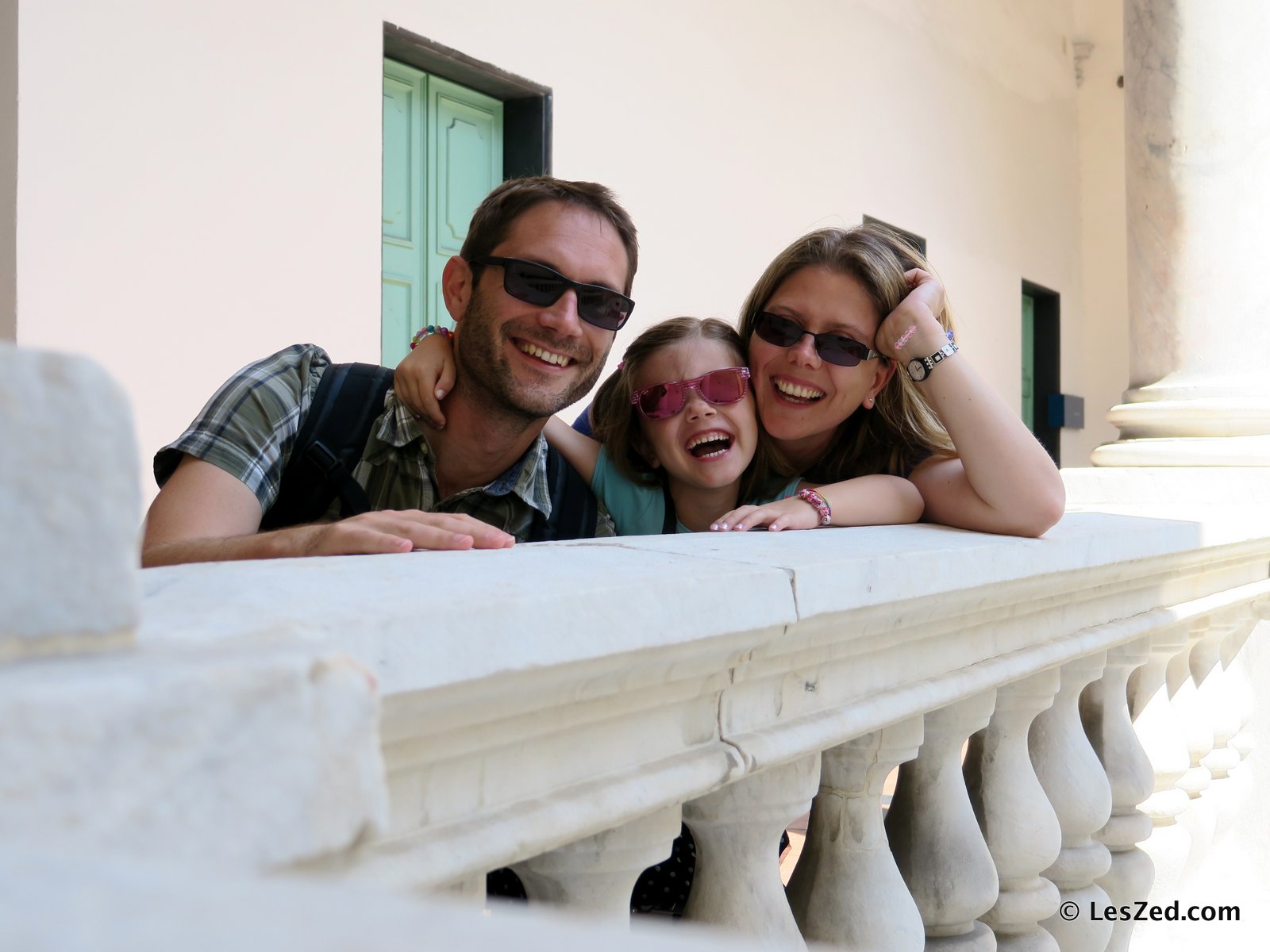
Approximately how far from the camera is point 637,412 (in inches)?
105

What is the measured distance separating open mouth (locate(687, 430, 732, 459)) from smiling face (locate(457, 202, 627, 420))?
1.10 feet

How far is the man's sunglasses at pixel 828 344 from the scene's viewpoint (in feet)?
8.26

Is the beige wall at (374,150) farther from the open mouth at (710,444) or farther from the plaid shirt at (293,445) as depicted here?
the open mouth at (710,444)

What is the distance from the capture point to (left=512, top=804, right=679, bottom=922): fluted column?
1050 millimetres

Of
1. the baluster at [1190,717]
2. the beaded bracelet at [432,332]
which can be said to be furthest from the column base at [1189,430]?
the beaded bracelet at [432,332]

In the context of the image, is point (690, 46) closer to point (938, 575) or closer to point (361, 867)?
point (938, 575)

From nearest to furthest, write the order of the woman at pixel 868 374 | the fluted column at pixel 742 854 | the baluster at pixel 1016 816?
the fluted column at pixel 742 854
the baluster at pixel 1016 816
the woman at pixel 868 374

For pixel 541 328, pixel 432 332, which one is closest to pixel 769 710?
pixel 541 328

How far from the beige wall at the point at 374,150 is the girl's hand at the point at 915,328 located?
2.29m

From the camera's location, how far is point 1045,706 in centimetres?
185

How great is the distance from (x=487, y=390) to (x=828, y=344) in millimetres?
744

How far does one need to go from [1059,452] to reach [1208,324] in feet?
25.6

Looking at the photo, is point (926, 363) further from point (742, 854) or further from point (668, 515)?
point (742, 854)

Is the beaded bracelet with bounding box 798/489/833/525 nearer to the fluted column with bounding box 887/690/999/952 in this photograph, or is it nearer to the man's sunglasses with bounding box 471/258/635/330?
the fluted column with bounding box 887/690/999/952
